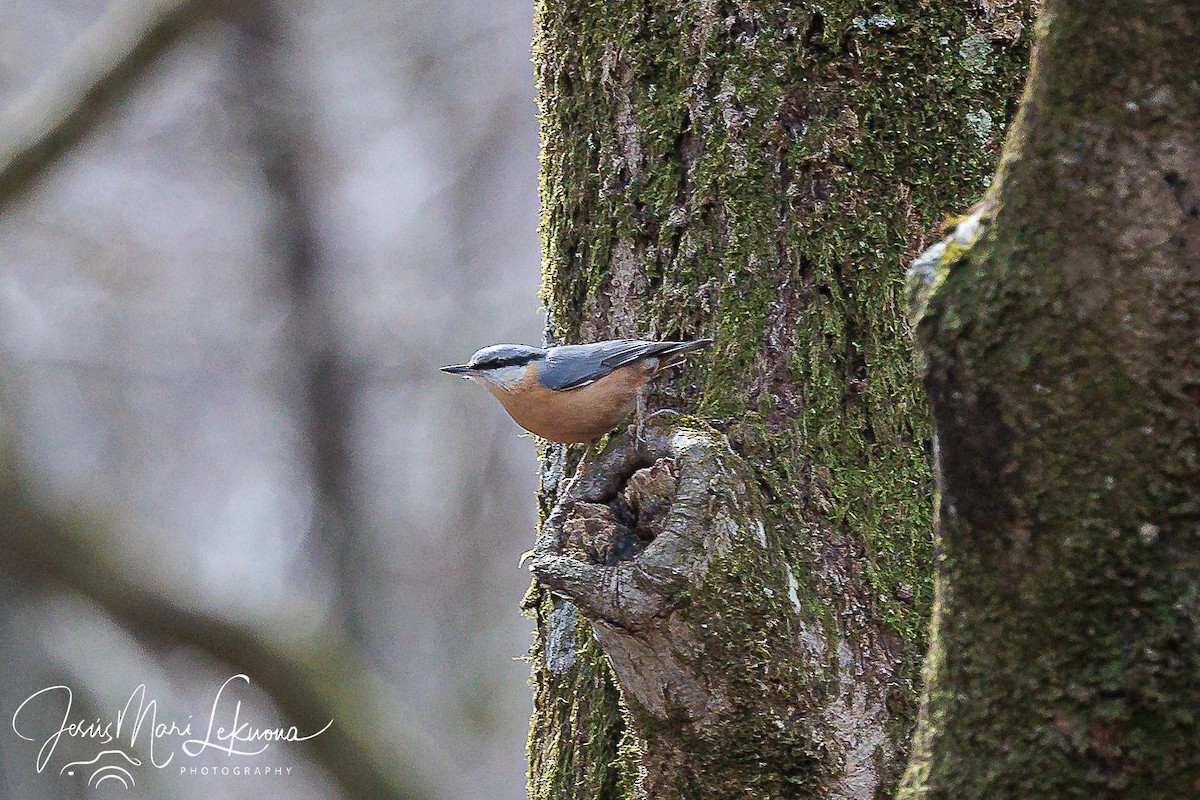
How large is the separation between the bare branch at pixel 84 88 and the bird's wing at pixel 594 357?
97.5 inches

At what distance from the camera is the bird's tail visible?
7.73 feet

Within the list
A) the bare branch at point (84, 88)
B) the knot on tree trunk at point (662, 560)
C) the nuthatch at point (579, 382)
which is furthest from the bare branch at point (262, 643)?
the knot on tree trunk at point (662, 560)

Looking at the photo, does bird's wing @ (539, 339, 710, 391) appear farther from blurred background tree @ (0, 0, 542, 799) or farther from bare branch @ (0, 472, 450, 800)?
blurred background tree @ (0, 0, 542, 799)

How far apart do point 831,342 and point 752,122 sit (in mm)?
472

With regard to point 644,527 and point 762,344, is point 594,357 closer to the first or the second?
point 762,344

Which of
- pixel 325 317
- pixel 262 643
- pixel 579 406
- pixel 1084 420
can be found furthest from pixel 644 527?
pixel 325 317

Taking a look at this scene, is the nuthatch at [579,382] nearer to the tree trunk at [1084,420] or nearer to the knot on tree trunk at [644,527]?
the knot on tree trunk at [644,527]

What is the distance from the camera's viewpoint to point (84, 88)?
4.37m

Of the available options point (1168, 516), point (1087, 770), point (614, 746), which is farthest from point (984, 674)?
point (614, 746)

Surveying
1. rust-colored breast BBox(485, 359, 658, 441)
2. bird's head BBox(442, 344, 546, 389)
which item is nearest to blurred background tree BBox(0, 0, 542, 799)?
bird's head BBox(442, 344, 546, 389)

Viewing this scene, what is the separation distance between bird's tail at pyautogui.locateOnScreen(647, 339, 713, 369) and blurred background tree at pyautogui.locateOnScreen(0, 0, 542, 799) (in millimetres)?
5110

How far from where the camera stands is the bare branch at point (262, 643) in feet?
15.4

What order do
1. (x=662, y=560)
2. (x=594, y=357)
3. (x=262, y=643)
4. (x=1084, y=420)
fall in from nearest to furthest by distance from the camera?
(x=1084, y=420) < (x=662, y=560) < (x=594, y=357) < (x=262, y=643)

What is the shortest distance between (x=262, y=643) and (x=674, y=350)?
2993 mm
